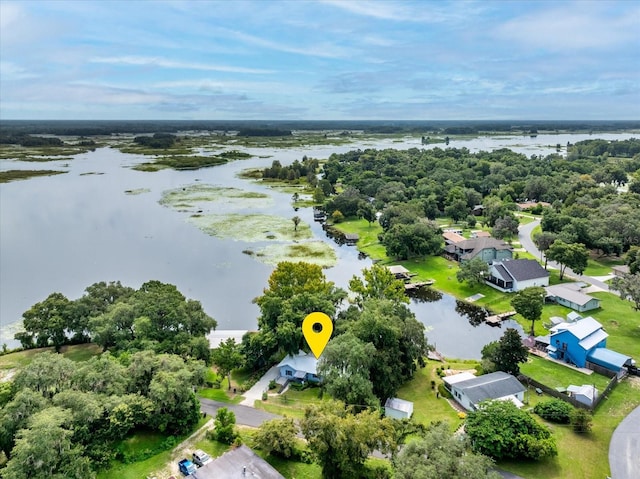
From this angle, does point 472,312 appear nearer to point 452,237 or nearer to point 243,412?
point 452,237

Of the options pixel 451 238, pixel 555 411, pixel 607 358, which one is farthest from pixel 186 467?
pixel 451 238

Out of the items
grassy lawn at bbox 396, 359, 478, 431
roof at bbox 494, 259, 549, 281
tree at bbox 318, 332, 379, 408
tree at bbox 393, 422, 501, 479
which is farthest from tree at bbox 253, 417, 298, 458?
roof at bbox 494, 259, 549, 281

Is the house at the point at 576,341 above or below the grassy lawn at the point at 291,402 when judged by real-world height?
above

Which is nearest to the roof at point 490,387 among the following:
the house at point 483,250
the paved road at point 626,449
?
the paved road at point 626,449

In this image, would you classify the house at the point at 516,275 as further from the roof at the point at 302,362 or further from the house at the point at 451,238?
the roof at the point at 302,362

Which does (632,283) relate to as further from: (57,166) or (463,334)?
(57,166)

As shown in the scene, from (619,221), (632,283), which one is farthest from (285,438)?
(619,221)
